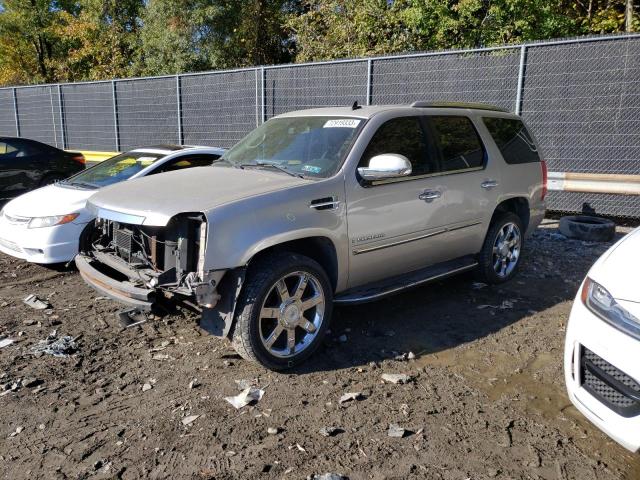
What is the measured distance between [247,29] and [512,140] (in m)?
16.9

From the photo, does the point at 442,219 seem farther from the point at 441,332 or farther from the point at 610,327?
the point at 610,327

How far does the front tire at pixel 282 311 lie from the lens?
3785mm

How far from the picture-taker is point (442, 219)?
5.07 m

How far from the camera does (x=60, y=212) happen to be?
6117 millimetres

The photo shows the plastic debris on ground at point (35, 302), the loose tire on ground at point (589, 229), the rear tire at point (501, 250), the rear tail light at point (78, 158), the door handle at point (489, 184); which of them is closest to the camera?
the plastic debris on ground at point (35, 302)

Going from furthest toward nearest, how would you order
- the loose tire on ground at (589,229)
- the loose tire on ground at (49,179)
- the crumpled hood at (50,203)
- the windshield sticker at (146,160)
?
1. the loose tire on ground at (49,179)
2. the loose tire on ground at (589,229)
3. the windshield sticker at (146,160)
4. the crumpled hood at (50,203)

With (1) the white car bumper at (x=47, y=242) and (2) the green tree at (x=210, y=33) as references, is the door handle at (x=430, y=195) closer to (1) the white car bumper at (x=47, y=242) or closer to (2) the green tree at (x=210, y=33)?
(1) the white car bumper at (x=47, y=242)

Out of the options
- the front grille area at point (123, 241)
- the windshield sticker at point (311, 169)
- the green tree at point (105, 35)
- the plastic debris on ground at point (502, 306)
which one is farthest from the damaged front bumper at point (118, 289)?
the green tree at point (105, 35)

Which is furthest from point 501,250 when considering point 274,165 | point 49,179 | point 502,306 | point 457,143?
point 49,179

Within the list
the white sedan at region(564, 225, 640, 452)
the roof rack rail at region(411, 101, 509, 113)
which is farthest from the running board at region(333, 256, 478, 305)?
the white sedan at region(564, 225, 640, 452)

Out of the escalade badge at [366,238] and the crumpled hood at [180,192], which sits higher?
the crumpled hood at [180,192]

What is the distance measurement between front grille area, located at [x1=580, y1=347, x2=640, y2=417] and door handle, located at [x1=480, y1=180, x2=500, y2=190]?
8.97 ft

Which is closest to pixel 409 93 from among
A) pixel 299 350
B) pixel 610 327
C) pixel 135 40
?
pixel 299 350

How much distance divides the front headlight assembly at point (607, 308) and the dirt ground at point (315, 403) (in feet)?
2.79
